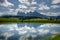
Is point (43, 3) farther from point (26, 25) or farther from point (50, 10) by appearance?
point (26, 25)

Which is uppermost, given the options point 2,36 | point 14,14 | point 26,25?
point 14,14

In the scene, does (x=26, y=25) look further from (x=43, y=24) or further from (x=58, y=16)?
(x=58, y=16)

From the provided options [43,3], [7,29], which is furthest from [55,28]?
[7,29]

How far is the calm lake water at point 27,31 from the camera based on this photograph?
1.52 meters

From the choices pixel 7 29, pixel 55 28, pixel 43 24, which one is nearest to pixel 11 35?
pixel 7 29

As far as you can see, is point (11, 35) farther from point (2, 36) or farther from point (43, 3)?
point (43, 3)

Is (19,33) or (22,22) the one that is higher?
(22,22)

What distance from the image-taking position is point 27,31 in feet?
5.01

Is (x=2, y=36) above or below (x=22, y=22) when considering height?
below

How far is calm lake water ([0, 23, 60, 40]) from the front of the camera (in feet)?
4.98

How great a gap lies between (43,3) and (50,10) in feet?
0.38

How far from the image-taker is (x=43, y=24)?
1.53 meters

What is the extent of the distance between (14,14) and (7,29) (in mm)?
195

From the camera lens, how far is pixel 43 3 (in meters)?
1.53
